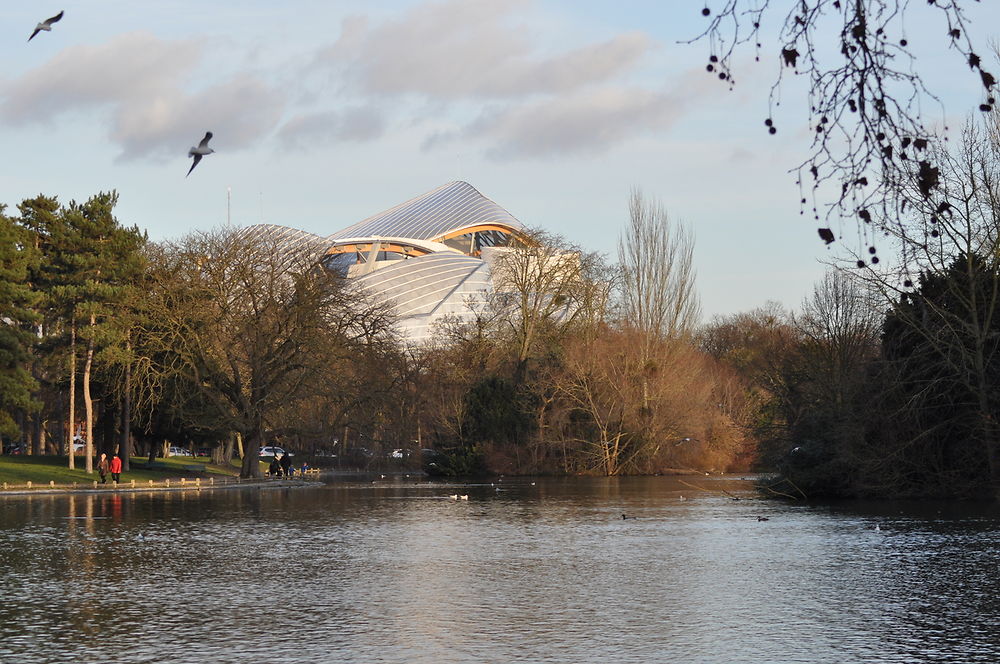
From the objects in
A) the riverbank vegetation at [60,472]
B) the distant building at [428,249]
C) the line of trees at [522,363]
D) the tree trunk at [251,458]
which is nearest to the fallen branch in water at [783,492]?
the line of trees at [522,363]

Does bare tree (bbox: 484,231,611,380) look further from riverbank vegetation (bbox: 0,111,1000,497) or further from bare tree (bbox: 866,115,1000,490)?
bare tree (bbox: 866,115,1000,490)

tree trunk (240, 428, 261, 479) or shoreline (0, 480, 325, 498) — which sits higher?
tree trunk (240, 428, 261, 479)

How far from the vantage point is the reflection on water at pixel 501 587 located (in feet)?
32.0

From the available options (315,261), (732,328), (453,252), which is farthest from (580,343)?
(453,252)

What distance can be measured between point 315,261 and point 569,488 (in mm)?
13285

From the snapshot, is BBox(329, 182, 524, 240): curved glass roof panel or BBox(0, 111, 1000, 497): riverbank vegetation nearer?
BBox(0, 111, 1000, 497): riverbank vegetation

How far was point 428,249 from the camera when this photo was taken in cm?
11719

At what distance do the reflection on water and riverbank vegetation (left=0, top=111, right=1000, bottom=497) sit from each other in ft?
17.1

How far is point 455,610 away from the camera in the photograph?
11867mm

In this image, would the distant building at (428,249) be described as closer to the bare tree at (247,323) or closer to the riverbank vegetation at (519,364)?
the riverbank vegetation at (519,364)

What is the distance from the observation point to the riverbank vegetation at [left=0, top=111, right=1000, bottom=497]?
30.0m

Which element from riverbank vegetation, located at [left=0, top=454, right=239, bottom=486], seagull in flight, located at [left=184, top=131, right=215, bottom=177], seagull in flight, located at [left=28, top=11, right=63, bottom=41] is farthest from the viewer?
riverbank vegetation, located at [left=0, top=454, right=239, bottom=486]

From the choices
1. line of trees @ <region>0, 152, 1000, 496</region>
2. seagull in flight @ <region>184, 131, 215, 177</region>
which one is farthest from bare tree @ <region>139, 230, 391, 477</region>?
seagull in flight @ <region>184, 131, 215, 177</region>

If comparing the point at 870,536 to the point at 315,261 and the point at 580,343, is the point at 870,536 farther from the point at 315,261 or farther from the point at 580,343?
the point at 580,343
